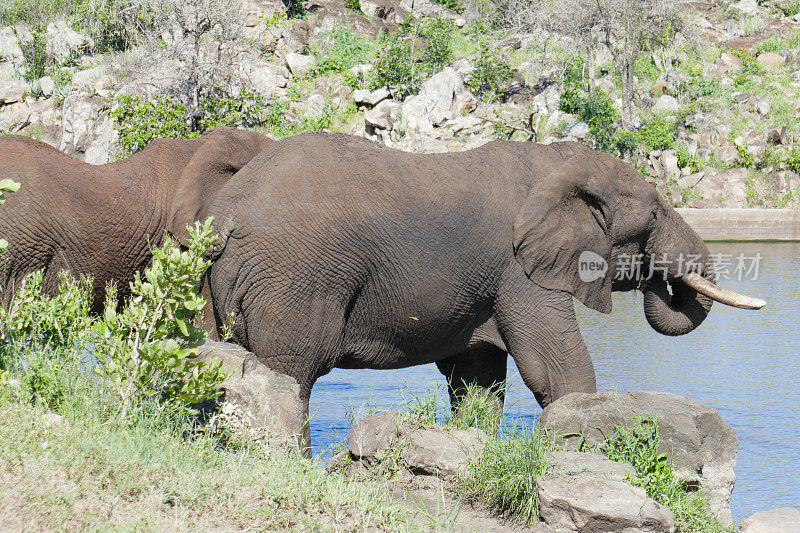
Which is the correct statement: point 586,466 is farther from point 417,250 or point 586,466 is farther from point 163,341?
point 163,341

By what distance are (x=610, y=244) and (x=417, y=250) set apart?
1592 millimetres

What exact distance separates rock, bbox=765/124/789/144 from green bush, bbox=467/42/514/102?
6.66 m

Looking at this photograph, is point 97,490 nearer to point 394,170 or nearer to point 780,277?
point 394,170

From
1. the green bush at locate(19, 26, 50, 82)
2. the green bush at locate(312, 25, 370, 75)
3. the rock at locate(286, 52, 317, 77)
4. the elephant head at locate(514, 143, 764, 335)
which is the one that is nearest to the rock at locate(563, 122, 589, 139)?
the green bush at locate(312, 25, 370, 75)

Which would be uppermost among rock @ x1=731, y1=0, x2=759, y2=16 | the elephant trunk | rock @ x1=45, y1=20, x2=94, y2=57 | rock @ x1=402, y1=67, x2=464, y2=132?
rock @ x1=731, y1=0, x2=759, y2=16

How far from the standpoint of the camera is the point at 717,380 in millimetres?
10023

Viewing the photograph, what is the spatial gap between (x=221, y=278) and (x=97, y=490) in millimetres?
2118

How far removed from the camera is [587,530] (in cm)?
512

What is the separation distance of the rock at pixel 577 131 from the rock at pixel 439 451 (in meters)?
18.2

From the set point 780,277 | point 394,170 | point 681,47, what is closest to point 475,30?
point 681,47

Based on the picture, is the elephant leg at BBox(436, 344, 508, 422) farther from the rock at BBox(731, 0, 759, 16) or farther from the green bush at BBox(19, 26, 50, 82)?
the rock at BBox(731, 0, 759, 16)

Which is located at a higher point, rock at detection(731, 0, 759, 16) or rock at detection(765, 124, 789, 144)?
rock at detection(731, 0, 759, 16)

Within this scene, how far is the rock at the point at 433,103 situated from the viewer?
2347 cm

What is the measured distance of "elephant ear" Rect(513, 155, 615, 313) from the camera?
6.55 metres
